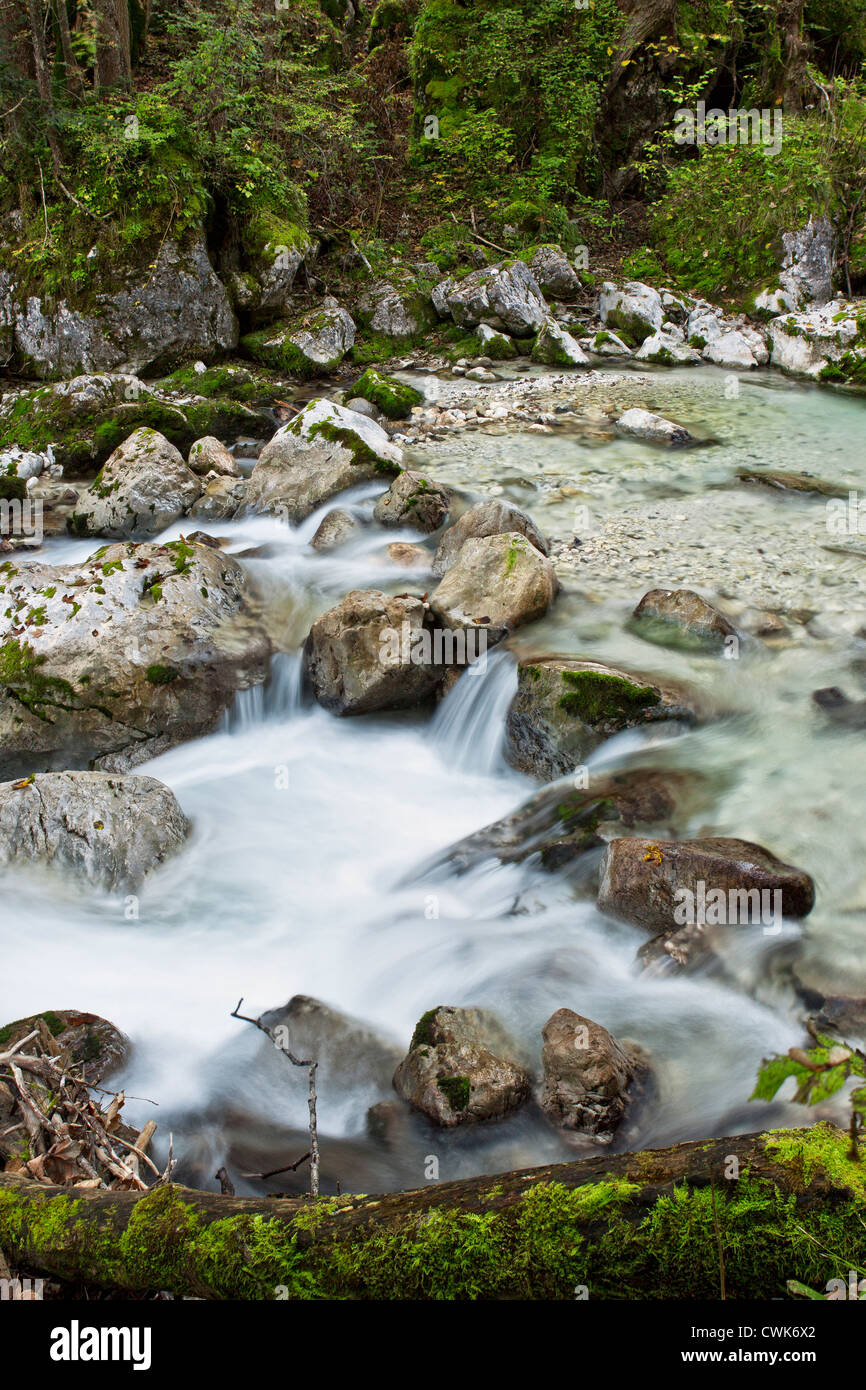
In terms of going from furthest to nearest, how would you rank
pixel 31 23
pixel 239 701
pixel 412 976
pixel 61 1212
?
pixel 31 23 → pixel 239 701 → pixel 412 976 → pixel 61 1212

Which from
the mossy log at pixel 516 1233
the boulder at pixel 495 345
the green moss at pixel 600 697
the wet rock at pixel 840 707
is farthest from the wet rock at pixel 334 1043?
the boulder at pixel 495 345

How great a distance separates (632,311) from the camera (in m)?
14.6

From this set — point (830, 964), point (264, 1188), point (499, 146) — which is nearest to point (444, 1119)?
point (264, 1188)

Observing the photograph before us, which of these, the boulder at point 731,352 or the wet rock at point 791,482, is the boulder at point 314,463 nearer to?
the wet rock at point 791,482

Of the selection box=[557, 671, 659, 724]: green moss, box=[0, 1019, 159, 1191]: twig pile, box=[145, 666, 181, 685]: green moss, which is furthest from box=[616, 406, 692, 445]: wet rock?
box=[0, 1019, 159, 1191]: twig pile

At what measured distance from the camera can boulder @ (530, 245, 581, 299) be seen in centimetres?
1547

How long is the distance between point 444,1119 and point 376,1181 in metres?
0.37

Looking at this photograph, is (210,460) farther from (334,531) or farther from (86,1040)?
(86,1040)

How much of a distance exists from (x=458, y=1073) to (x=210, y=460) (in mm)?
8207

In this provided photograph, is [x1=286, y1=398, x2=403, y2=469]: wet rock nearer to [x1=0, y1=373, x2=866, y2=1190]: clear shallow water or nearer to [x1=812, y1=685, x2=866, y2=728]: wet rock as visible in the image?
[x1=0, y1=373, x2=866, y2=1190]: clear shallow water

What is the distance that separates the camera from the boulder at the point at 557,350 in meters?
13.8

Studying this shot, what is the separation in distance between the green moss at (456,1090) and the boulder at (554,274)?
48.7 ft
